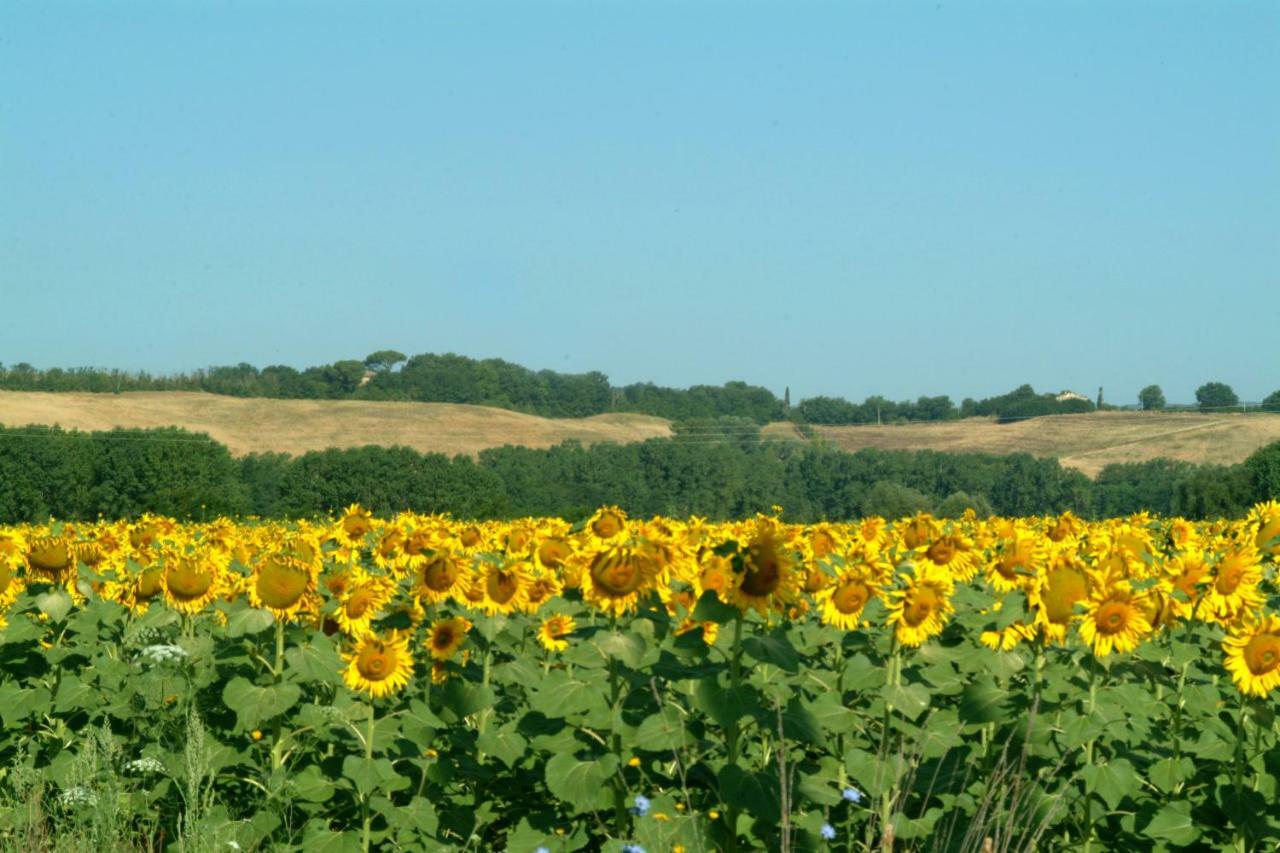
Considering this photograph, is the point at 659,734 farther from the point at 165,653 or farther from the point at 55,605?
the point at 55,605

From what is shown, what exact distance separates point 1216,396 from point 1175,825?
138318 mm

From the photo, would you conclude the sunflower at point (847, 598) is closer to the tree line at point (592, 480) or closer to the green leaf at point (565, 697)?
the green leaf at point (565, 697)

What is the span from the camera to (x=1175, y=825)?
234 inches

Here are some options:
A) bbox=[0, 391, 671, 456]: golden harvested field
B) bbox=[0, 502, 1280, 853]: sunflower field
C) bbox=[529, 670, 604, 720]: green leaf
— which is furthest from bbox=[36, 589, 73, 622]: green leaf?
bbox=[0, 391, 671, 456]: golden harvested field

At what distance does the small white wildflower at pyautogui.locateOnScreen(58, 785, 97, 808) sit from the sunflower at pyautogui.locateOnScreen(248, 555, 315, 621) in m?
1.09

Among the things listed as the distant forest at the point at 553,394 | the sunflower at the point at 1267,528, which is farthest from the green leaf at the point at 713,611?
the distant forest at the point at 553,394

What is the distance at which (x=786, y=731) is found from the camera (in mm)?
5352

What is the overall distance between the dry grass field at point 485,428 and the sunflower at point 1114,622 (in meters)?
98.1

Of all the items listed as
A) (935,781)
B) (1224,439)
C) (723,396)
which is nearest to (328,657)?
(935,781)

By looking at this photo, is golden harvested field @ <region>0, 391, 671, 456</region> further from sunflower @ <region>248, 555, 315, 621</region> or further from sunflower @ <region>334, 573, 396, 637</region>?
sunflower @ <region>248, 555, 315, 621</region>

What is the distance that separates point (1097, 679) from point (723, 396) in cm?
14628

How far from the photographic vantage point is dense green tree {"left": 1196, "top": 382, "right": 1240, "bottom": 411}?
133 meters

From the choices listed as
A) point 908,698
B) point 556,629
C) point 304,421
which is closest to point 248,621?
point 556,629

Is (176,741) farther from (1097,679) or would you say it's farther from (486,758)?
(1097,679)
